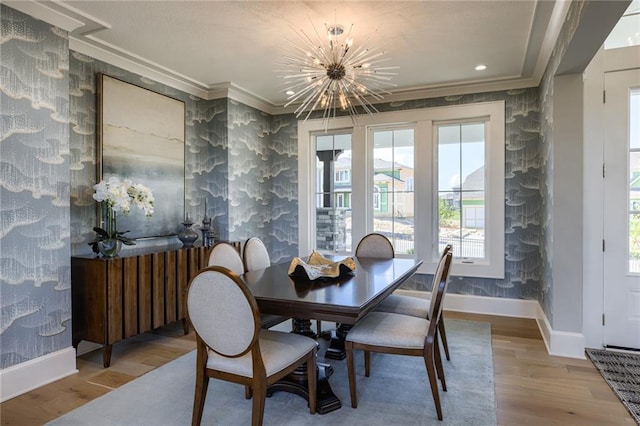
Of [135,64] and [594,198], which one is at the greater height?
[135,64]

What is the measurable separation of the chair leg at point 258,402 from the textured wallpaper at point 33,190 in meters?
1.80

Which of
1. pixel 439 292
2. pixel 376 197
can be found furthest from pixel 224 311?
pixel 376 197

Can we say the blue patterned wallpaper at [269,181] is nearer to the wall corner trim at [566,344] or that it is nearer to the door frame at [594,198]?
the wall corner trim at [566,344]

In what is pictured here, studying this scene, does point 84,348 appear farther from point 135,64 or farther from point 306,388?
point 135,64

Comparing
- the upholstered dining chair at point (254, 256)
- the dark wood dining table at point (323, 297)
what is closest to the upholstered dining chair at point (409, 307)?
the dark wood dining table at point (323, 297)

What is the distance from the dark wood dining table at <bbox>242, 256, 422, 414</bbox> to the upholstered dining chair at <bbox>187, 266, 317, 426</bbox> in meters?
0.24

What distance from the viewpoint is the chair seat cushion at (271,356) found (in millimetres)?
1840

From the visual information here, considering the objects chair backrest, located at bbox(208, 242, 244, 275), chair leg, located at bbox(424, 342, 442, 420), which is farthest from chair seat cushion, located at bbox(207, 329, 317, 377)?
chair backrest, located at bbox(208, 242, 244, 275)

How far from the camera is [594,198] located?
3.20m

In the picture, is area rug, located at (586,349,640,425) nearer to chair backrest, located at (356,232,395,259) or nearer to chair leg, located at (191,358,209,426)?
chair backrest, located at (356,232,395,259)

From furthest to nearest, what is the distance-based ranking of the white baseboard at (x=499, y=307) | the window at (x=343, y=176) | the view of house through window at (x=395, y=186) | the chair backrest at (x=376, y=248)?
the window at (x=343, y=176), the view of house through window at (x=395, y=186), the chair backrest at (x=376, y=248), the white baseboard at (x=499, y=307)

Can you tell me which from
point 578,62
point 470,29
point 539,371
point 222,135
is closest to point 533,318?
point 539,371

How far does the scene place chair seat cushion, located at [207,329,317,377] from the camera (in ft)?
6.04

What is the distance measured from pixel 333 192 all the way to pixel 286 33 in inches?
96.6
